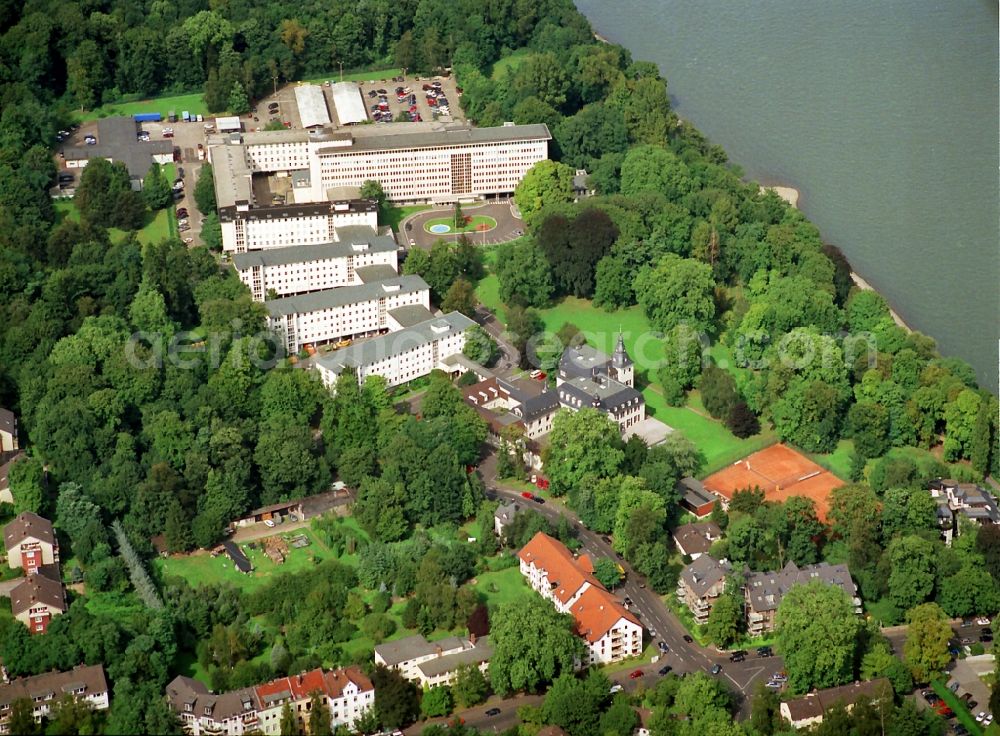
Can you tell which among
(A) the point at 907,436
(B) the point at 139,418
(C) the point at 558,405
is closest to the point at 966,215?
(A) the point at 907,436

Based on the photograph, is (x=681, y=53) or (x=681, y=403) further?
(x=681, y=53)

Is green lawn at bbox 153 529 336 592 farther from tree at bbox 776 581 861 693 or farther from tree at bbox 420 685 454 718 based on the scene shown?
tree at bbox 776 581 861 693

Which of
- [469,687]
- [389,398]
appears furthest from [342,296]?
[469,687]

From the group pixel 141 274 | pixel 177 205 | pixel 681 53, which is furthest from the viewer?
pixel 681 53

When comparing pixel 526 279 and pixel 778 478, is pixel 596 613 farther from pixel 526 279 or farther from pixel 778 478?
pixel 526 279

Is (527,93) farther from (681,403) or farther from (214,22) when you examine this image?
(681,403)

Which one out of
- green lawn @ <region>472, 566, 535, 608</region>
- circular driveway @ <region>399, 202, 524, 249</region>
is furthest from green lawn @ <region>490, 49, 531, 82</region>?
green lawn @ <region>472, 566, 535, 608</region>

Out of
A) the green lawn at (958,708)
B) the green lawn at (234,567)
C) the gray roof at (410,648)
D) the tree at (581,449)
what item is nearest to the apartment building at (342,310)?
the tree at (581,449)

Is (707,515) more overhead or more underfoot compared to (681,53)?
more underfoot
